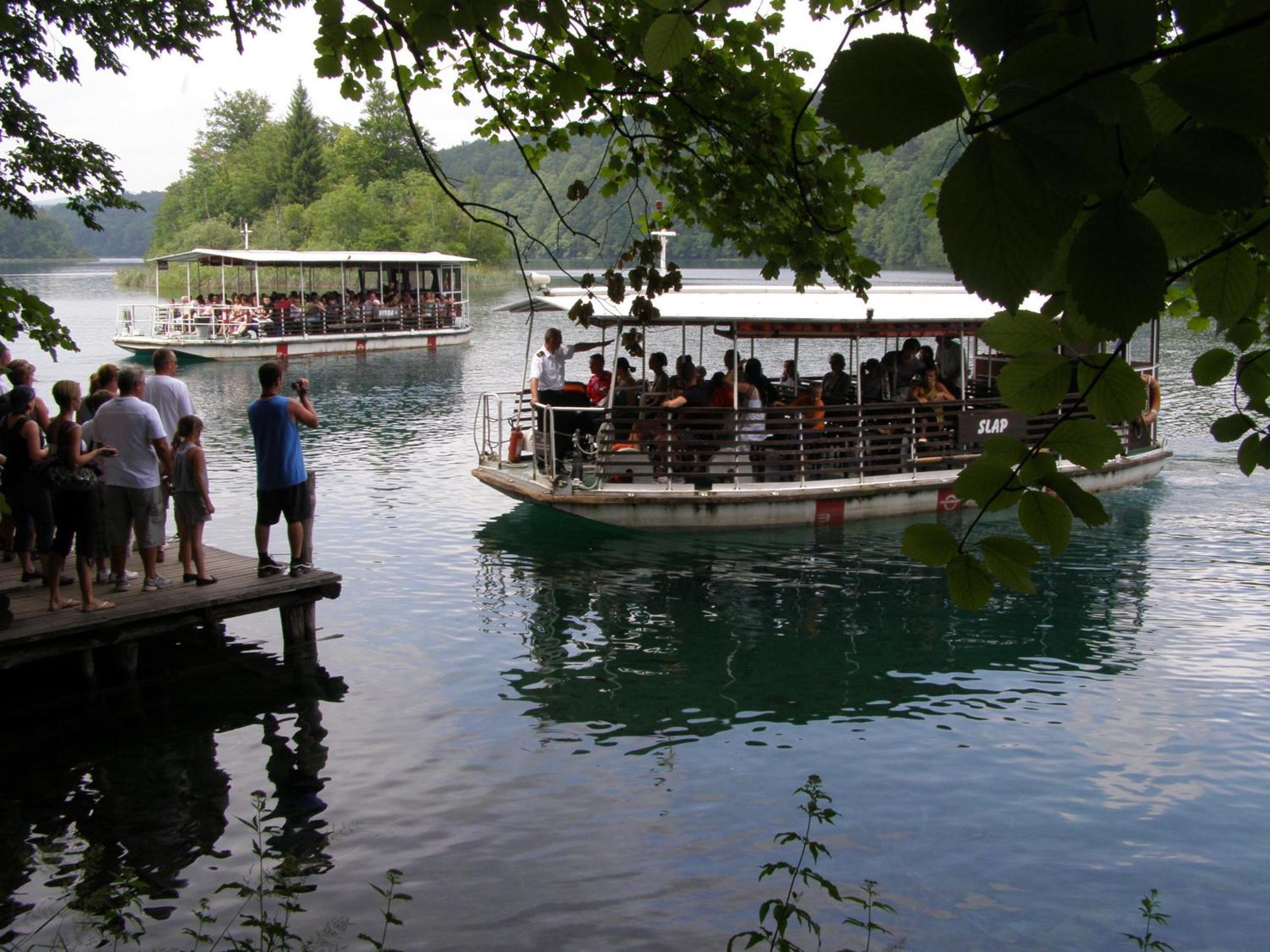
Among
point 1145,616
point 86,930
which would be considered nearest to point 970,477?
point 86,930

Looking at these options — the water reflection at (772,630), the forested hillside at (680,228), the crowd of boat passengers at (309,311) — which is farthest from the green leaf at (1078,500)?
the crowd of boat passengers at (309,311)

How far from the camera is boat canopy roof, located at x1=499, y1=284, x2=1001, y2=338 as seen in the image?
48.1 feet

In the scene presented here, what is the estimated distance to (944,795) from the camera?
301 inches

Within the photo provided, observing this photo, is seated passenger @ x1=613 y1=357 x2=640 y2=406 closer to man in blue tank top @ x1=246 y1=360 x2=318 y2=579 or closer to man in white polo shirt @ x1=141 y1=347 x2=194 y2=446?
man in blue tank top @ x1=246 y1=360 x2=318 y2=579

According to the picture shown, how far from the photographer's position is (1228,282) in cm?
184

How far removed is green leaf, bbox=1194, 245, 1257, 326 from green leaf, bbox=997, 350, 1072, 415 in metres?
0.31

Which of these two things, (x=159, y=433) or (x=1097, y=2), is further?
(x=159, y=433)

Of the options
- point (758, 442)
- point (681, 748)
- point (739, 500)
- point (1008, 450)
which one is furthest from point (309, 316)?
point (1008, 450)

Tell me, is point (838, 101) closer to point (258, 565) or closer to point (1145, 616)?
point (258, 565)

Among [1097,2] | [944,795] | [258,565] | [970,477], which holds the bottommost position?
[944,795]

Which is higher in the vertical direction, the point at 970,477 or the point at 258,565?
the point at 970,477

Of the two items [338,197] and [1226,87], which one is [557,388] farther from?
[338,197]

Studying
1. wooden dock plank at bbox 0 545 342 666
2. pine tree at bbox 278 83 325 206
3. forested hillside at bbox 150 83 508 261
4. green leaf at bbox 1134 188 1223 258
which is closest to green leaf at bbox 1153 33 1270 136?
green leaf at bbox 1134 188 1223 258

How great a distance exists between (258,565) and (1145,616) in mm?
8447
